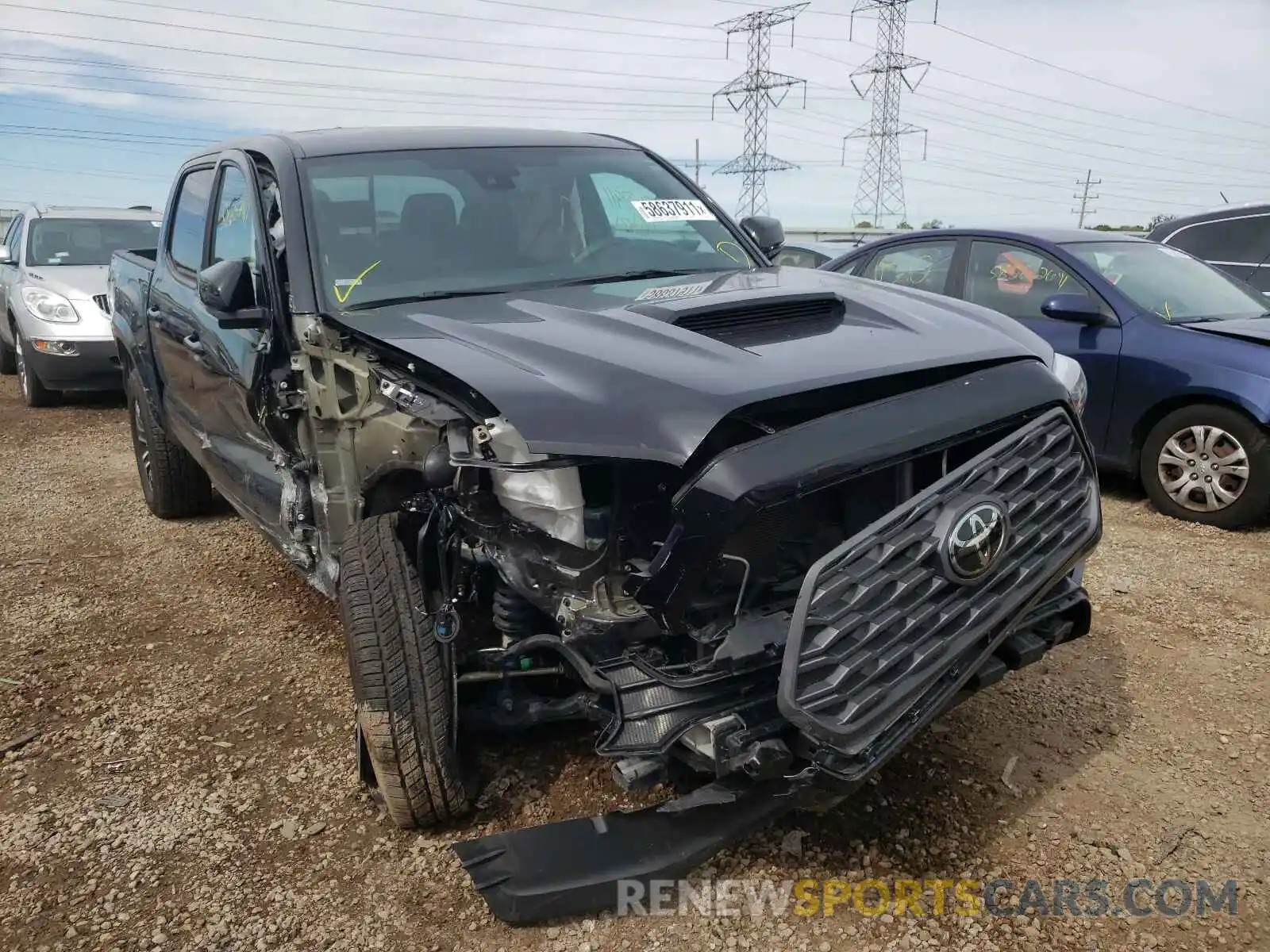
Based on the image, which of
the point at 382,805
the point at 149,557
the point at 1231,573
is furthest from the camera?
the point at 149,557

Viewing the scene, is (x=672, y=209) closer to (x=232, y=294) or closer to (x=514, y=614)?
(x=232, y=294)

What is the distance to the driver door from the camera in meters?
3.44

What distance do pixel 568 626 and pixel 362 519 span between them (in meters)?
0.91

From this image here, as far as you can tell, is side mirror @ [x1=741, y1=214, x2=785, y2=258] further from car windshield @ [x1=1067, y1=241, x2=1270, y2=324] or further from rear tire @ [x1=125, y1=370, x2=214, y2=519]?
rear tire @ [x1=125, y1=370, x2=214, y2=519]

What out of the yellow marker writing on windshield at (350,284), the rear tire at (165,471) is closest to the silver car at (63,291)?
the rear tire at (165,471)

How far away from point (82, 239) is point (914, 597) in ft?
32.7

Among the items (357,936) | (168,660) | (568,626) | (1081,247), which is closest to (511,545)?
(568,626)

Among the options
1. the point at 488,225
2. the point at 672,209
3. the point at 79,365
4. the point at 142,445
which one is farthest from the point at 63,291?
the point at 672,209

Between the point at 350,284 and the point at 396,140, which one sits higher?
the point at 396,140

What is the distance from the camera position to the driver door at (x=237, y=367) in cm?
344

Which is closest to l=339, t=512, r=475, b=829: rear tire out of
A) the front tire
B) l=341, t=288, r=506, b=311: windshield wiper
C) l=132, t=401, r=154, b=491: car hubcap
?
l=341, t=288, r=506, b=311: windshield wiper

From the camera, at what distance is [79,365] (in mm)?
8750

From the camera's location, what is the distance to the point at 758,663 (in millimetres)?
2186

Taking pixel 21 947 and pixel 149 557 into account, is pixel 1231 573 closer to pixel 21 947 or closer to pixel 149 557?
pixel 21 947
